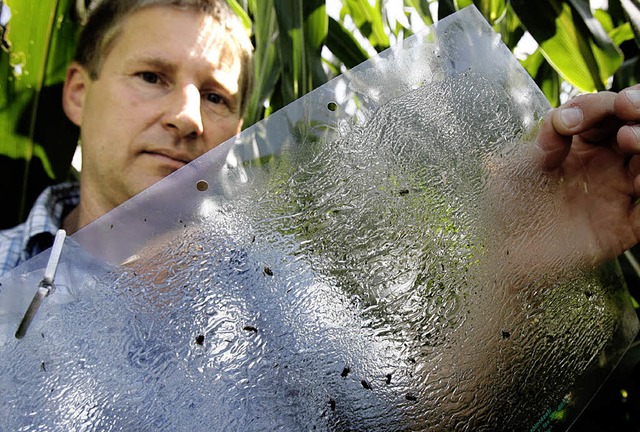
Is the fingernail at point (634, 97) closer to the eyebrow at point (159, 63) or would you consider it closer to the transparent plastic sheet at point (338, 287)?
the transparent plastic sheet at point (338, 287)

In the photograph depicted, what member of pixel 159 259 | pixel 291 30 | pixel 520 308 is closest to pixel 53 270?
pixel 159 259

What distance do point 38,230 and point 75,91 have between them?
246mm

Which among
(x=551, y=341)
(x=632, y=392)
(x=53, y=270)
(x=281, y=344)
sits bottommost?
(x=632, y=392)

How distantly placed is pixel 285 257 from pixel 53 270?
0.12 metres

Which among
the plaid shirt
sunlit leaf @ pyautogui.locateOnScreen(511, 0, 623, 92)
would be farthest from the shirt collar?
sunlit leaf @ pyautogui.locateOnScreen(511, 0, 623, 92)

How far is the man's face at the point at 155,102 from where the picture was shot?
0.68 meters

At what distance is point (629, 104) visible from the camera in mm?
453

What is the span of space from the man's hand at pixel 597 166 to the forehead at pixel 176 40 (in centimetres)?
44

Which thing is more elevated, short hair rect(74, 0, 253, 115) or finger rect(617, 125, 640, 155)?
short hair rect(74, 0, 253, 115)

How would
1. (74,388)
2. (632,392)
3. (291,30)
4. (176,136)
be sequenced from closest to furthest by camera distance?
(74,388), (176,136), (291,30), (632,392)

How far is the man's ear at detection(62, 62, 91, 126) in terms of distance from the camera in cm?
85

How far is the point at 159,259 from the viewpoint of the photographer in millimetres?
328

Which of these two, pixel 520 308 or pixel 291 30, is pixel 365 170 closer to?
pixel 520 308

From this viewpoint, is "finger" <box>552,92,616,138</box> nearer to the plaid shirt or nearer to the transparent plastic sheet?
the transparent plastic sheet
